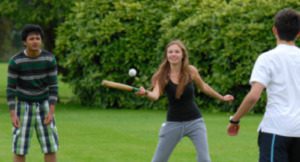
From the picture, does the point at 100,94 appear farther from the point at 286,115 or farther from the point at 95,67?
the point at 286,115

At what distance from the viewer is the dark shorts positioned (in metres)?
6.33

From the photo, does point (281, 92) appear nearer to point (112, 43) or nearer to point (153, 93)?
point (153, 93)

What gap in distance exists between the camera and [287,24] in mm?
6227

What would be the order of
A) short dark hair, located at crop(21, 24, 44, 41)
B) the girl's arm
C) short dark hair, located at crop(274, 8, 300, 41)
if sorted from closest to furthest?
short dark hair, located at crop(274, 8, 300, 41), the girl's arm, short dark hair, located at crop(21, 24, 44, 41)

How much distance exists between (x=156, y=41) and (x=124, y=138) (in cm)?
705

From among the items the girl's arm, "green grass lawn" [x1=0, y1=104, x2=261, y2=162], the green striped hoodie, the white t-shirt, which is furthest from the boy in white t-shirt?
"green grass lawn" [x1=0, y1=104, x2=261, y2=162]

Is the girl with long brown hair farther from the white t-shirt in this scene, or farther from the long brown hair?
the white t-shirt

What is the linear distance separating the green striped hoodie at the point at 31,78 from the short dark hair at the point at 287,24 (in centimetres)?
345

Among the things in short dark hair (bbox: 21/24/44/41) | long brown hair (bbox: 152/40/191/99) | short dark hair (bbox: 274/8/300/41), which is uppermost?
short dark hair (bbox: 274/8/300/41)

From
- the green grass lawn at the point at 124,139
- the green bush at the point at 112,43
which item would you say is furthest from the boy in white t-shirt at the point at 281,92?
the green bush at the point at 112,43

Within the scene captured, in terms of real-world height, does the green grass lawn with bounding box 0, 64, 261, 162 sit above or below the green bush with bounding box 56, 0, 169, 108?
below

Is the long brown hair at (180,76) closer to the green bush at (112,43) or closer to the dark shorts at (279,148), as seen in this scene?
the dark shorts at (279,148)

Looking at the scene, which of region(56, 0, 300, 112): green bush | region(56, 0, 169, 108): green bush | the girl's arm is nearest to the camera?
the girl's arm

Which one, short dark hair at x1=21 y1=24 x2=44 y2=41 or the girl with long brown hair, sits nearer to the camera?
the girl with long brown hair
